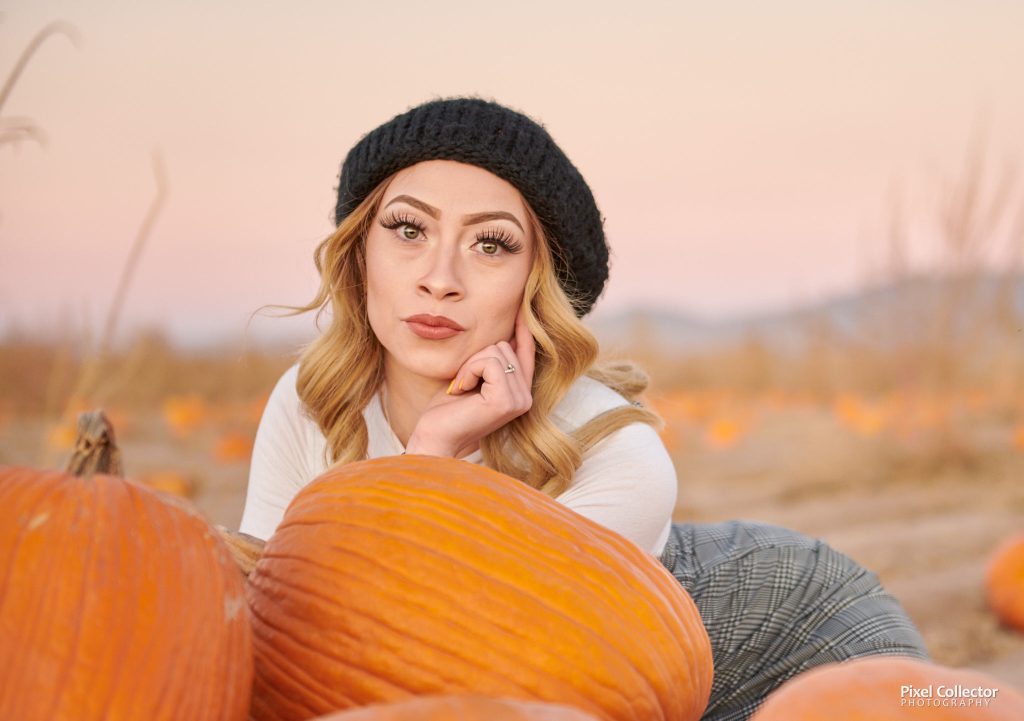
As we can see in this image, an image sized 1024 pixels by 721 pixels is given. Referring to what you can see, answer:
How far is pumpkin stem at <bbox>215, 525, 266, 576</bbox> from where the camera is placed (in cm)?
118

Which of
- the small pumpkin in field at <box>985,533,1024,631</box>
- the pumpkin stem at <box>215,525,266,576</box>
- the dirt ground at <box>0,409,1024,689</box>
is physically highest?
the pumpkin stem at <box>215,525,266,576</box>

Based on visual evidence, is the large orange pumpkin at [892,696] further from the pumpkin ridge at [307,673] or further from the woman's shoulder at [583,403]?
the woman's shoulder at [583,403]

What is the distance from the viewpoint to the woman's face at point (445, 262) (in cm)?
208

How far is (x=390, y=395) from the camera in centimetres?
248

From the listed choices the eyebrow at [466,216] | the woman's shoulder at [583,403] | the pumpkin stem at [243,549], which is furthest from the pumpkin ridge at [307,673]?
the woman's shoulder at [583,403]

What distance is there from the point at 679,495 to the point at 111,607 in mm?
7578

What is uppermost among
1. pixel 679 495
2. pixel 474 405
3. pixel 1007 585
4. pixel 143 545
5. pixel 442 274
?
pixel 442 274

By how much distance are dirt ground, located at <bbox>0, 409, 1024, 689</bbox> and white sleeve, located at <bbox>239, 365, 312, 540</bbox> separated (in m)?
2.45

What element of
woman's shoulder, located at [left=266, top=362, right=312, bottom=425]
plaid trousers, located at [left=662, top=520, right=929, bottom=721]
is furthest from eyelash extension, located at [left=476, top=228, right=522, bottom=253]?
plaid trousers, located at [left=662, top=520, right=929, bottom=721]

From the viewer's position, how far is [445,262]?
208 cm

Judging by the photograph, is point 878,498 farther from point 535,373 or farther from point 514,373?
point 514,373

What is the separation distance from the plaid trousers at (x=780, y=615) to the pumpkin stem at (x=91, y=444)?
1704 mm

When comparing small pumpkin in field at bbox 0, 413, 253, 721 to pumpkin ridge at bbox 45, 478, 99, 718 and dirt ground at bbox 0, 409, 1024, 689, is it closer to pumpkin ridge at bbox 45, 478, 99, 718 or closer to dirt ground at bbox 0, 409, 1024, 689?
pumpkin ridge at bbox 45, 478, 99, 718

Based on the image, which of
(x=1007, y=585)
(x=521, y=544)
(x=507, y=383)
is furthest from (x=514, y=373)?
(x=1007, y=585)
